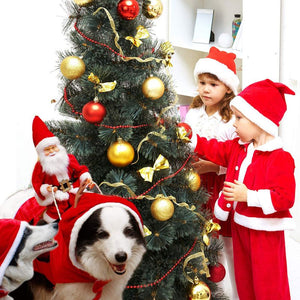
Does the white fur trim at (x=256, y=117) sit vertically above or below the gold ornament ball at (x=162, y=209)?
above

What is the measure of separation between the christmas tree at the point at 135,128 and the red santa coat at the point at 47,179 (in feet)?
0.63

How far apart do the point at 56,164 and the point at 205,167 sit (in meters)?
0.83

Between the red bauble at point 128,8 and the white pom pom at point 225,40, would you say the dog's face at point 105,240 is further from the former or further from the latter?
the white pom pom at point 225,40

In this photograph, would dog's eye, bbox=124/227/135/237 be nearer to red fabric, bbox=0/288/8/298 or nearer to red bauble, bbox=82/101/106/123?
red fabric, bbox=0/288/8/298

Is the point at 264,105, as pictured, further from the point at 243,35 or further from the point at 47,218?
the point at 243,35

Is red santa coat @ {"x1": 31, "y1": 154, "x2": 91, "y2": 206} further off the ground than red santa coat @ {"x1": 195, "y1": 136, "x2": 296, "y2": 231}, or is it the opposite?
red santa coat @ {"x1": 31, "y1": 154, "x2": 91, "y2": 206}

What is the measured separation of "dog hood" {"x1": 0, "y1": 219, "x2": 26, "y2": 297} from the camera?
2.42ft

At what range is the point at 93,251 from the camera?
867 mm

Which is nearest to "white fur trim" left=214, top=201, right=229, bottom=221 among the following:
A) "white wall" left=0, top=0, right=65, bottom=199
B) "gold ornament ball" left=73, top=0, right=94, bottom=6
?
"gold ornament ball" left=73, top=0, right=94, bottom=6

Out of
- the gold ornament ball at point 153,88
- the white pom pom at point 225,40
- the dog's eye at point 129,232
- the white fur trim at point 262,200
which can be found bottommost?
the white fur trim at point 262,200

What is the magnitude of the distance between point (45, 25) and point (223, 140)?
1493 mm

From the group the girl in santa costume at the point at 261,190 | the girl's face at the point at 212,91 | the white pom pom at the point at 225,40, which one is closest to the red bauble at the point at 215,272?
the girl in santa costume at the point at 261,190

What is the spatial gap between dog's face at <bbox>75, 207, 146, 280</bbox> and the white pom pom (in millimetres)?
2315

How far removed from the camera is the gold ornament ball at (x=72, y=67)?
4.03 feet
